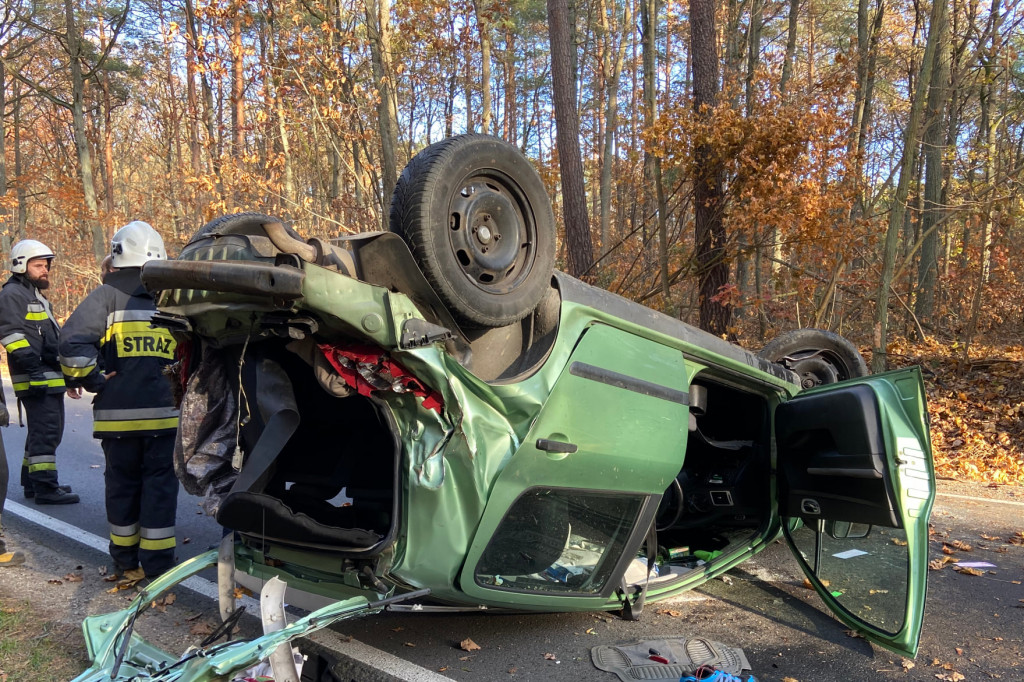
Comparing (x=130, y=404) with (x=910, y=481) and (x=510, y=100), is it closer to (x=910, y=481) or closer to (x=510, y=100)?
(x=910, y=481)

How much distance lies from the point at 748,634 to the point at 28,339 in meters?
5.87

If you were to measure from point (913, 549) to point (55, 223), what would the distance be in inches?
1562

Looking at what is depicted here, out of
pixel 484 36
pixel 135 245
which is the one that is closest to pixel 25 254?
pixel 135 245

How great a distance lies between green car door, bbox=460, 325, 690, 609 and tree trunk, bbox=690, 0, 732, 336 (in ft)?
21.1

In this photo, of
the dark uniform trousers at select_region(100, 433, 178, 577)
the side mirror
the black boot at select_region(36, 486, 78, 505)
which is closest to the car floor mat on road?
the side mirror

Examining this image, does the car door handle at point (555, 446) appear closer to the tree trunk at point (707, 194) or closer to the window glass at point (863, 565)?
the window glass at point (863, 565)

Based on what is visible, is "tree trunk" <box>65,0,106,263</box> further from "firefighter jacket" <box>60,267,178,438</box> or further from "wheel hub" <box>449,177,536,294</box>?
"wheel hub" <box>449,177,536,294</box>

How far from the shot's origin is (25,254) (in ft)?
19.7

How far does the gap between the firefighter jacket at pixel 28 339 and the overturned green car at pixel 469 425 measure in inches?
143

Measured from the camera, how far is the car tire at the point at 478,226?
2812 mm

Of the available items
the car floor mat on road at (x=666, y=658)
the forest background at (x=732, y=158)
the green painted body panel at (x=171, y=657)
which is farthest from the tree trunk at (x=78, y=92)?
the car floor mat on road at (x=666, y=658)

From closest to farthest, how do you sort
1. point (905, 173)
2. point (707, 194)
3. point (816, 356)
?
point (816, 356) → point (905, 173) → point (707, 194)

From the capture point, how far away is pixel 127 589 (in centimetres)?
418

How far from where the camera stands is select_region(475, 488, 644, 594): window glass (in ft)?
9.66
